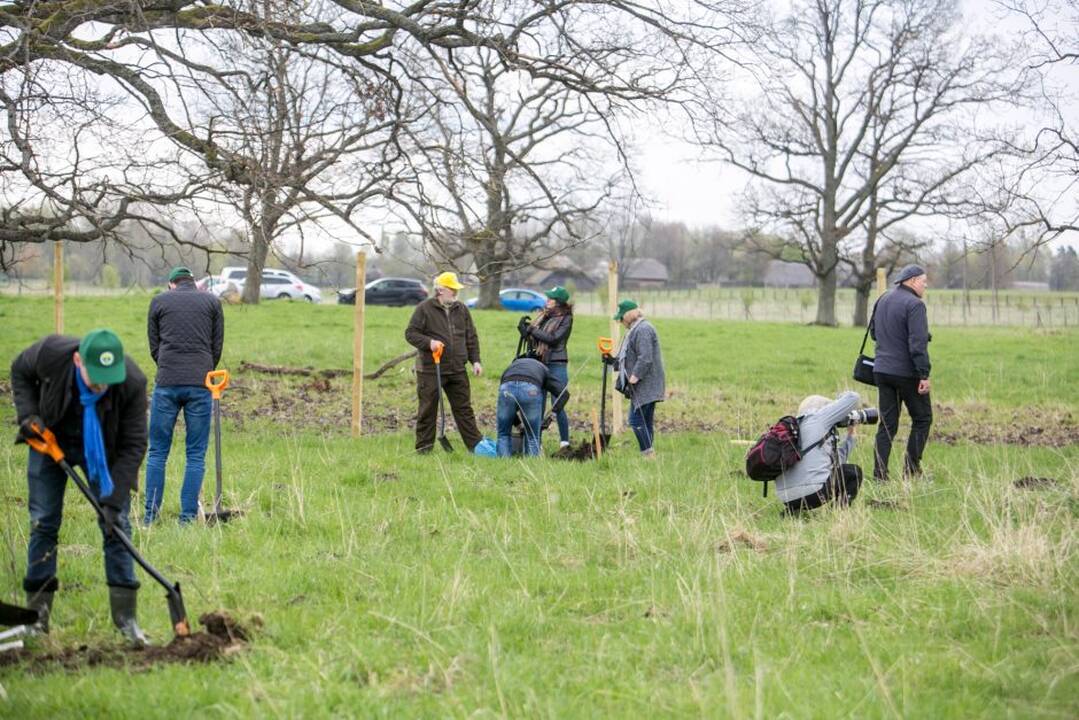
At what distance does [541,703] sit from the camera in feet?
13.8

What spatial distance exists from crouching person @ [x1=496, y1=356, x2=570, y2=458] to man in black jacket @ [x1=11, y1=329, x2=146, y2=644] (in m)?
5.36

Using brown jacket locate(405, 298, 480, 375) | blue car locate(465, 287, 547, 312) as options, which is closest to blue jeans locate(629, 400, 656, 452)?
brown jacket locate(405, 298, 480, 375)

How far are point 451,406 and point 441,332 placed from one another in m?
0.75

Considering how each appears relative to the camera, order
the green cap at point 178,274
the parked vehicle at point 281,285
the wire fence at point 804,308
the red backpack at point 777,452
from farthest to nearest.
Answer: the wire fence at point 804,308 < the parked vehicle at point 281,285 < the green cap at point 178,274 < the red backpack at point 777,452

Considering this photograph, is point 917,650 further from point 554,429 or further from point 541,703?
point 554,429

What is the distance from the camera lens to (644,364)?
413 inches

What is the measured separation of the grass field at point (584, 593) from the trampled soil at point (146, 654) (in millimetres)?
70

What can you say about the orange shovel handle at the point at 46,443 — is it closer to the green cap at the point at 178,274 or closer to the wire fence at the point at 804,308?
the green cap at the point at 178,274

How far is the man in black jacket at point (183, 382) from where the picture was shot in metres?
7.61

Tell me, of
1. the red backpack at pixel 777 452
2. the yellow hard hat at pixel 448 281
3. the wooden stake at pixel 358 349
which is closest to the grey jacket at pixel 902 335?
the red backpack at pixel 777 452

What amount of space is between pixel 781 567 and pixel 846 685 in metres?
1.72

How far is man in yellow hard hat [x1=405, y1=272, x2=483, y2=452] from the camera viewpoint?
10.9m

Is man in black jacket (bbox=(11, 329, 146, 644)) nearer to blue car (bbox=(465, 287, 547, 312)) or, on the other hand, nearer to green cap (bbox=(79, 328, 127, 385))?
green cap (bbox=(79, 328, 127, 385))

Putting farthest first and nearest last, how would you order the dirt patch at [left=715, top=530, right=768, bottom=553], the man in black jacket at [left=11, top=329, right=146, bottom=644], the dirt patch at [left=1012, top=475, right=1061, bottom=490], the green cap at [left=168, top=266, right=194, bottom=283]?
the dirt patch at [left=1012, top=475, right=1061, bottom=490]
the green cap at [left=168, top=266, right=194, bottom=283]
the dirt patch at [left=715, top=530, right=768, bottom=553]
the man in black jacket at [left=11, top=329, right=146, bottom=644]
